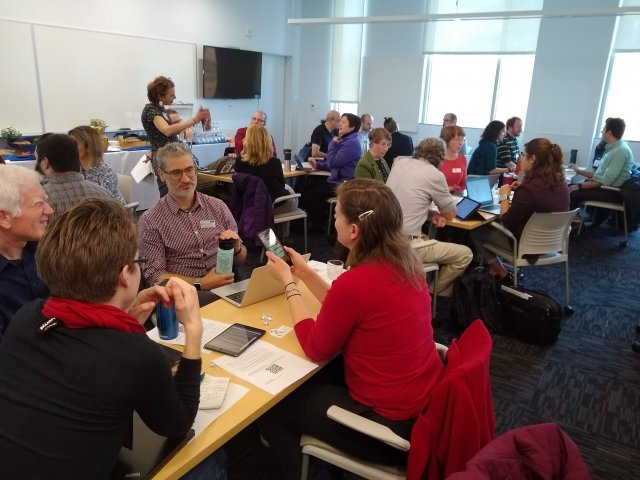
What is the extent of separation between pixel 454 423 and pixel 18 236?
1.49 m

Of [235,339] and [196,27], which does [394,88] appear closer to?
[196,27]

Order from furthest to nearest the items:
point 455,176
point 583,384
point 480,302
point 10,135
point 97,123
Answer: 1. point 97,123
2. point 10,135
3. point 455,176
4. point 480,302
5. point 583,384

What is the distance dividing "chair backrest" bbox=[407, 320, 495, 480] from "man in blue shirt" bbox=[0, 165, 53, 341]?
4.11 feet

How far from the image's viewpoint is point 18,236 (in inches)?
62.4

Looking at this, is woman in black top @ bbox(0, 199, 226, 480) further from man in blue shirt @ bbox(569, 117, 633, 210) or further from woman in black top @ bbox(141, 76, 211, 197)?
man in blue shirt @ bbox(569, 117, 633, 210)

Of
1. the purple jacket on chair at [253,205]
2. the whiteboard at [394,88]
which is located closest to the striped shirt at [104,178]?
the purple jacket on chair at [253,205]

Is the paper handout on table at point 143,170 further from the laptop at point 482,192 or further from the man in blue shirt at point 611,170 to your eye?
the man in blue shirt at point 611,170

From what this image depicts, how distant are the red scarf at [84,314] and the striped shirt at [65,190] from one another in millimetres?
1642

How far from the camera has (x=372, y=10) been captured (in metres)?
8.83

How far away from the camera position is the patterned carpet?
211 cm

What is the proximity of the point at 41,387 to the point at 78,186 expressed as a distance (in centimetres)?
188

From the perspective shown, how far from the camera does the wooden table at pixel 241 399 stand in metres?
1.07

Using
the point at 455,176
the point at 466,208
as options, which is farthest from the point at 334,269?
the point at 455,176

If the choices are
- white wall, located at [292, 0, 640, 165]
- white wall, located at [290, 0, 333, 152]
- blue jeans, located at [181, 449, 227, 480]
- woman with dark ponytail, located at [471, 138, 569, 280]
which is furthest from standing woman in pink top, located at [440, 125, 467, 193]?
white wall, located at [290, 0, 333, 152]
